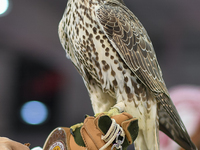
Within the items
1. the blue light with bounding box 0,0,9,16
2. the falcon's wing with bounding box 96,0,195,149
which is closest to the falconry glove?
the falcon's wing with bounding box 96,0,195,149

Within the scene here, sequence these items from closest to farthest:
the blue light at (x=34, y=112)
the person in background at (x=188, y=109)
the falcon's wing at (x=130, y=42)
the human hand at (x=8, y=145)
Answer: the human hand at (x=8, y=145) → the falcon's wing at (x=130, y=42) → the person in background at (x=188, y=109) → the blue light at (x=34, y=112)

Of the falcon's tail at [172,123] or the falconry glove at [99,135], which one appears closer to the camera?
the falconry glove at [99,135]

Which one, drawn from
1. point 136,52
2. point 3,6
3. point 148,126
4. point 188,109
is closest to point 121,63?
point 136,52

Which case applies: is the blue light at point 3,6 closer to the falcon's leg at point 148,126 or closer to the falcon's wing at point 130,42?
the falcon's wing at point 130,42

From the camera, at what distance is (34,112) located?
1331mm

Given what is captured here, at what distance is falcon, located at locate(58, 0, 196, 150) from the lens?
97 cm

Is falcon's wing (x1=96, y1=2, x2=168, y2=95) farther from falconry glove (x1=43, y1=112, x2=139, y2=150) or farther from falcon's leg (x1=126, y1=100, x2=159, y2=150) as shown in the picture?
falconry glove (x1=43, y1=112, x2=139, y2=150)

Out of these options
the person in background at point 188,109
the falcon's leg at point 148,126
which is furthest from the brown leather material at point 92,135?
the person in background at point 188,109

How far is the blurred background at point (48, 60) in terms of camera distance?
126 centimetres

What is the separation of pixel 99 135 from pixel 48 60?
788 mm

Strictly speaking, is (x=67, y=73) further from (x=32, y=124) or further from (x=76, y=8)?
(x=76, y=8)

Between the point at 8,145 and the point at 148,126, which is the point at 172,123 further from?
the point at 8,145

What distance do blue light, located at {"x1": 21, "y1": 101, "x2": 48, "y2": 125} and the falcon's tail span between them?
68 centimetres

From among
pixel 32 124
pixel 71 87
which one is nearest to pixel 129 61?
pixel 71 87
